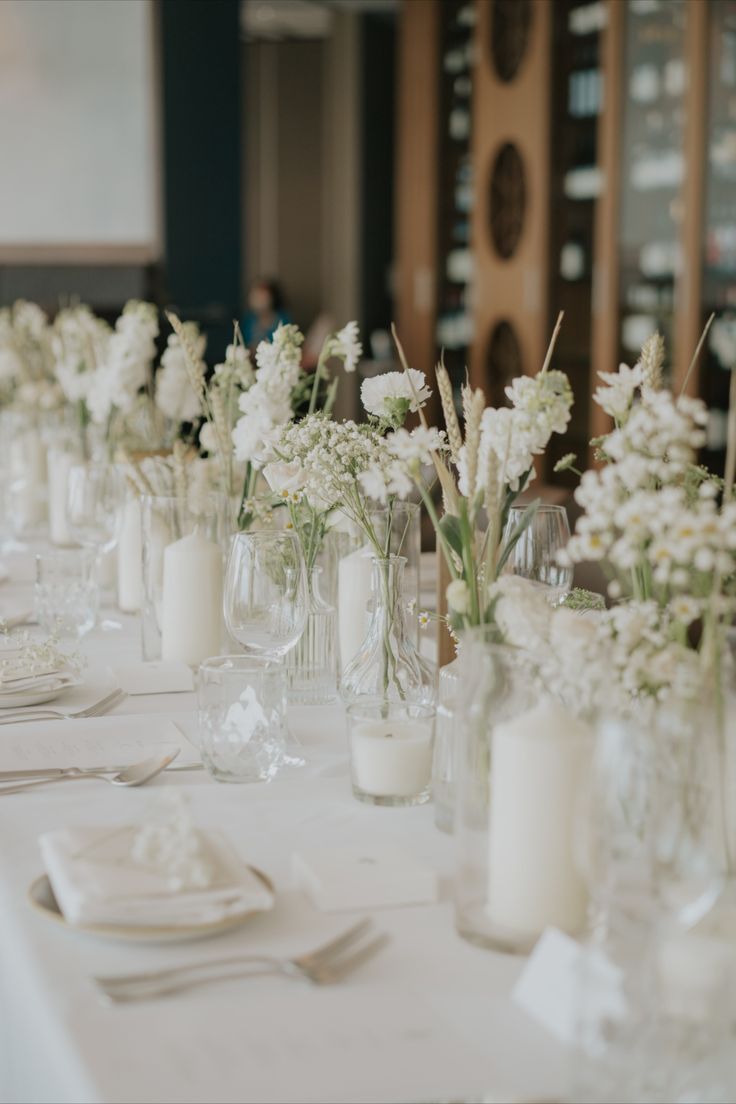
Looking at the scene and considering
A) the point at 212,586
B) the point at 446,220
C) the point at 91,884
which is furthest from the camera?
the point at 446,220

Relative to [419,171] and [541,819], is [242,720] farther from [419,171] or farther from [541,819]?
[419,171]

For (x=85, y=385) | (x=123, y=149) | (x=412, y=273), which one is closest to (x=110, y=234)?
(x=123, y=149)

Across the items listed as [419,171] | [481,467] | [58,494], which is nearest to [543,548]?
[481,467]

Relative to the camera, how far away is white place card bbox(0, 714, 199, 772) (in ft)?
4.96

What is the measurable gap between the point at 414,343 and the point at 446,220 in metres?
0.76

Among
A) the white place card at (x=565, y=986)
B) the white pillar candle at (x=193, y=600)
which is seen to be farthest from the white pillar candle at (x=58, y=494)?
the white place card at (x=565, y=986)

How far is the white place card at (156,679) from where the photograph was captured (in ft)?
6.03

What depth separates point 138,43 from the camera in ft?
24.0

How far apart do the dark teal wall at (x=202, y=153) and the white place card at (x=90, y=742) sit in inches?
227

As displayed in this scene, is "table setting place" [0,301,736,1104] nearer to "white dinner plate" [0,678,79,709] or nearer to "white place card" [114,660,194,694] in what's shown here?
"white dinner plate" [0,678,79,709]

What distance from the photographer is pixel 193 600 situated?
77.6 inches

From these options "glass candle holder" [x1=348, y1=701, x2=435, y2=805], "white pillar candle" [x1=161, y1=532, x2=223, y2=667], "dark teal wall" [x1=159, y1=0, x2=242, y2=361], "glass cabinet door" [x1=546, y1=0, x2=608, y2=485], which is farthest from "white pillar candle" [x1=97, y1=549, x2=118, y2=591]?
"dark teal wall" [x1=159, y1=0, x2=242, y2=361]

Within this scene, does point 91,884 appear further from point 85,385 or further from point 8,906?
point 85,385

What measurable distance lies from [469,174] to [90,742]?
22.9 feet
